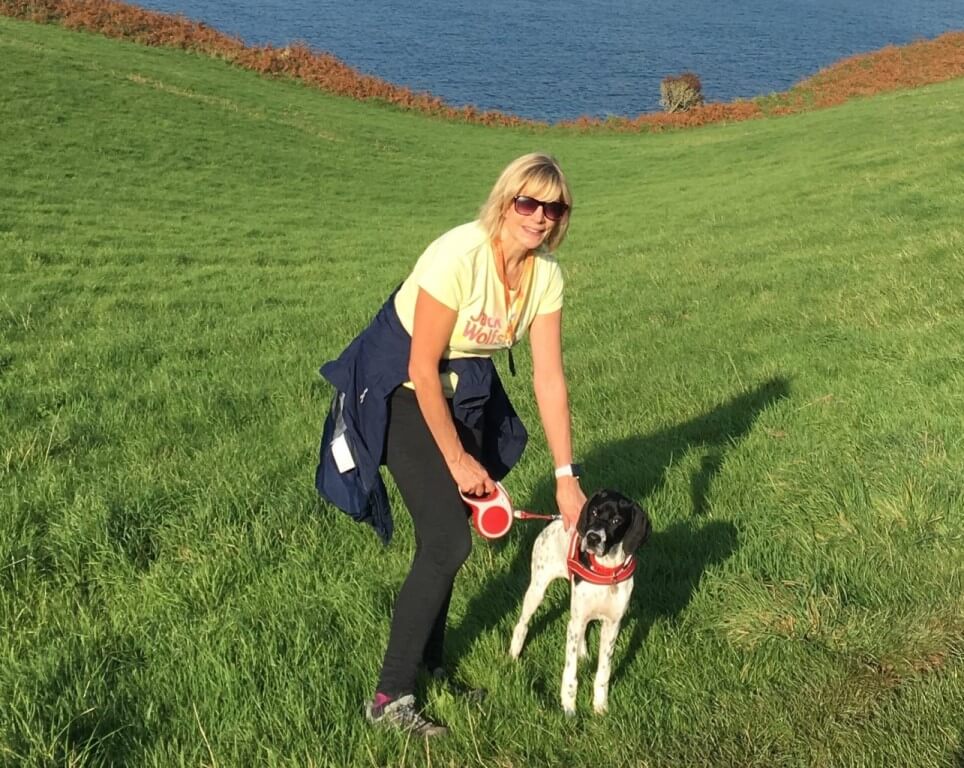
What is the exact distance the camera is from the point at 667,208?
20.1 meters

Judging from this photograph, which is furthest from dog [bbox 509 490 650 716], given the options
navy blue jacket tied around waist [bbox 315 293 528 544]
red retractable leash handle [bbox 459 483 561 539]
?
navy blue jacket tied around waist [bbox 315 293 528 544]

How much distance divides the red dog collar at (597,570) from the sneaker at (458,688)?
68 centimetres

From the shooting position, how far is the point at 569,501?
11.0 feet

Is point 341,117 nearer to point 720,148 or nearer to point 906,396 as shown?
point 720,148

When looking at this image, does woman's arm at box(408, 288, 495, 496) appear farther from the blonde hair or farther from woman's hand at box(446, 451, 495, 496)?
the blonde hair

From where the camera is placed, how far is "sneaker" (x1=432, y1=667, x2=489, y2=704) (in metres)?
3.23

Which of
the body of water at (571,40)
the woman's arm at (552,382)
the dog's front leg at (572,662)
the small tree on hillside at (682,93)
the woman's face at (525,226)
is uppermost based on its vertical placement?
the body of water at (571,40)

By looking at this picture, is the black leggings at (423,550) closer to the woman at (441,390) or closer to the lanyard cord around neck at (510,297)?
the woman at (441,390)

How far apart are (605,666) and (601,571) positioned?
42 cm

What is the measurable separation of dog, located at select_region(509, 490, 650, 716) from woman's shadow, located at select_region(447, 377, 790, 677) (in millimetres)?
358

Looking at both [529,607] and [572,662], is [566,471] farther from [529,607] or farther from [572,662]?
[572,662]

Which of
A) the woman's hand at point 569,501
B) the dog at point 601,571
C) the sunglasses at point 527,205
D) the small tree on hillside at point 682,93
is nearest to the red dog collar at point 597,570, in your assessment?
the dog at point 601,571

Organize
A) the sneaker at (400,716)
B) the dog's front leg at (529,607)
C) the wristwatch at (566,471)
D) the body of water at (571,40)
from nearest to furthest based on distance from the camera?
the sneaker at (400,716) < the wristwatch at (566,471) < the dog's front leg at (529,607) < the body of water at (571,40)

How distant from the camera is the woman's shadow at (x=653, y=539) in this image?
12.6ft
